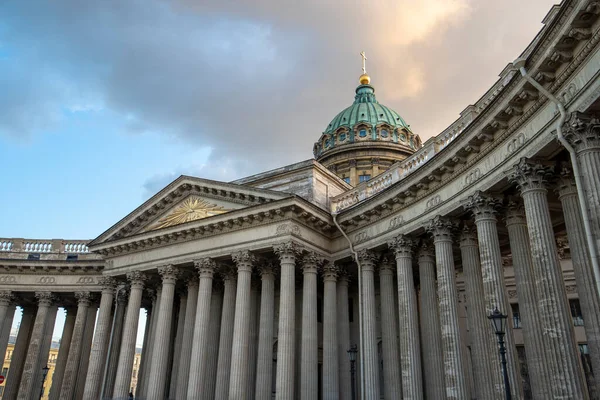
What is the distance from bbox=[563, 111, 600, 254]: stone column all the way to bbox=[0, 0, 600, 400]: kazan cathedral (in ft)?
0.12

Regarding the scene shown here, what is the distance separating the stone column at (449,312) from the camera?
18.0m

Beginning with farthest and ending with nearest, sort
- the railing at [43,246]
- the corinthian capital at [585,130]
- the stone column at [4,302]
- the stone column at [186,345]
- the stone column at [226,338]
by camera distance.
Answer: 1. the railing at [43,246]
2. the stone column at [4,302]
3. the stone column at [186,345]
4. the stone column at [226,338]
5. the corinthian capital at [585,130]

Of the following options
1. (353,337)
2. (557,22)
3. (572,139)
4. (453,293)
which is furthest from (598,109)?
(353,337)

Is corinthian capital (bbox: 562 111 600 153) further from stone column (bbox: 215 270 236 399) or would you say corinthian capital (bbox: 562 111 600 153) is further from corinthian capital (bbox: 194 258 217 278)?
stone column (bbox: 215 270 236 399)

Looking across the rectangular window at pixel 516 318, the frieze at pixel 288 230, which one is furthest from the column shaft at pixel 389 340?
the rectangular window at pixel 516 318

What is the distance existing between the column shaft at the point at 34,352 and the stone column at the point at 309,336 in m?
21.1

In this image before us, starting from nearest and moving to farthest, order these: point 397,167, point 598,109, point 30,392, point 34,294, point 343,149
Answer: point 598,109 → point 397,167 → point 30,392 → point 34,294 → point 343,149

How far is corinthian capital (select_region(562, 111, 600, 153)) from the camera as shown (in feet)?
41.9

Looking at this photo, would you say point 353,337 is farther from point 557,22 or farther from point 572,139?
point 557,22

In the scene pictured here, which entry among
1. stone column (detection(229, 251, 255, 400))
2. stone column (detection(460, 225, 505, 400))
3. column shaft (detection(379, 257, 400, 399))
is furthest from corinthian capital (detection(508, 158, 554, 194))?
stone column (detection(229, 251, 255, 400))

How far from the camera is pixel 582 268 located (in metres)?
14.1

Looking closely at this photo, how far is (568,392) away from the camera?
13250mm

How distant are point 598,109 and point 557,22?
247 cm

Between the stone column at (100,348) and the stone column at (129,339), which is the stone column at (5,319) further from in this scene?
the stone column at (129,339)
